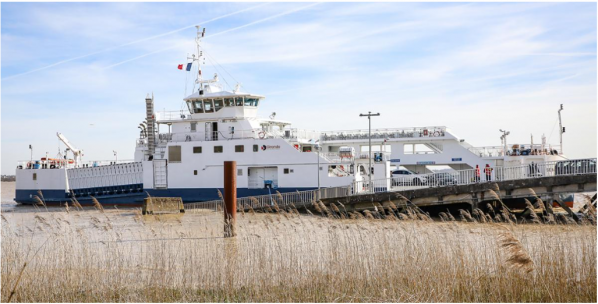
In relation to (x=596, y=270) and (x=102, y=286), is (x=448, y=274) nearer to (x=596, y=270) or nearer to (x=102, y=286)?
(x=596, y=270)

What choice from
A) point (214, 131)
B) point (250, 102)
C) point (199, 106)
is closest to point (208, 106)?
point (199, 106)

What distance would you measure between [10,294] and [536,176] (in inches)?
777

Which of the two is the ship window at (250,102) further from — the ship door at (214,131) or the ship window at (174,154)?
the ship window at (174,154)

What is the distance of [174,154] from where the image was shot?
3400cm

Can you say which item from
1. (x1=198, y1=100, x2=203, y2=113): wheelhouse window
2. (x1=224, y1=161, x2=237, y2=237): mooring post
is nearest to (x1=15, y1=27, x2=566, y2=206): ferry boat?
(x1=198, y1=100, x2=203, y2=113): wheelhouse window

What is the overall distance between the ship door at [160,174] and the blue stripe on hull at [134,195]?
1.01 feet

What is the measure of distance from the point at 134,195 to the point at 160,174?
8.05 feet

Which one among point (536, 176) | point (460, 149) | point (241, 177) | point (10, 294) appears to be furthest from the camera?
point (460, 149)

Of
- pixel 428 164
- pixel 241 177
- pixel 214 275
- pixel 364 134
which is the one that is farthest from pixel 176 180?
pixel 214 275

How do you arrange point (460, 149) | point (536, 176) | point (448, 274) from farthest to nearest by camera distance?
point (460, 149), point (536, 176), point (448, 274)

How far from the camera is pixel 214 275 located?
32.0ft

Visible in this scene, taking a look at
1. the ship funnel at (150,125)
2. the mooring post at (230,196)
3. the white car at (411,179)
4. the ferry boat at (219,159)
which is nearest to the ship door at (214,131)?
the ferry boat at (219,159)

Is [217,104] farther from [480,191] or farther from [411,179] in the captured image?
[480,191]

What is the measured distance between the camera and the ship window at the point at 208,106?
34.8 meters
